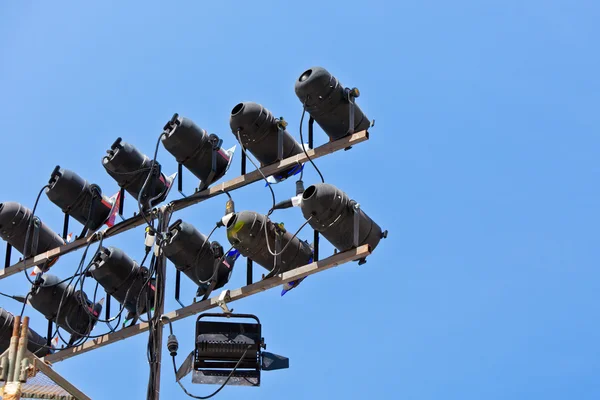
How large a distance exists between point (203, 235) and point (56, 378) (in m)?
4.14

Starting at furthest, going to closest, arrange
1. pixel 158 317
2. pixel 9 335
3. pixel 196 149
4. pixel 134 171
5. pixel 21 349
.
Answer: pixel 9 335
pixel 134 171
pixel 196 149
pixel 158 317
pixel 21 349

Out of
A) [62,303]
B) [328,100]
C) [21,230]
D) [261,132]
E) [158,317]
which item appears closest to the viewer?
[158,317]

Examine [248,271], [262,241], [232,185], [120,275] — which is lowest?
[248,271]

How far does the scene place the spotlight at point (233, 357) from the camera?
14.1m

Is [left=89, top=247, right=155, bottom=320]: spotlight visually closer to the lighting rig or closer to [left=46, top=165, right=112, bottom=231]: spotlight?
the lighting rig

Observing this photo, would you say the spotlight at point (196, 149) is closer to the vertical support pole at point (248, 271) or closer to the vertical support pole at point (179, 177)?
the vertical support pole at point (179, 177)

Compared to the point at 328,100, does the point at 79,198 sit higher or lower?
higher

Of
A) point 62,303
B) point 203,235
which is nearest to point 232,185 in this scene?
point 203,235

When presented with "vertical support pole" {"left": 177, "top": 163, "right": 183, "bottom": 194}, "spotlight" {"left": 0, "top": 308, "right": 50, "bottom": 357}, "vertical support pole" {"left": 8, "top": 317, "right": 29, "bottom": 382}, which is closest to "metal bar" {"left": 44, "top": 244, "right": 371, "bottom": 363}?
"spotlight" {"left": 0, "top": 308, "right": 50, "bottom": 357}

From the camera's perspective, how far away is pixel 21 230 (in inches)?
653

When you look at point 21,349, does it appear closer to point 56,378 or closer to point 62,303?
point 56,378

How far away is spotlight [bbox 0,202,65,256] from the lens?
16.5 meters

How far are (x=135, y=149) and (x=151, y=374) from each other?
3.28 metres

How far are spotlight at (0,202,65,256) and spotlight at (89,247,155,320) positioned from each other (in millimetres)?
1296
